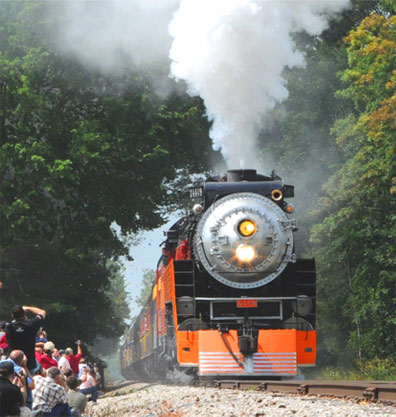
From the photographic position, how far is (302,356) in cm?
1555

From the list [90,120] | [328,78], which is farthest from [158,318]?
[328,78]

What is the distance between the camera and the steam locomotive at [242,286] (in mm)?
15312

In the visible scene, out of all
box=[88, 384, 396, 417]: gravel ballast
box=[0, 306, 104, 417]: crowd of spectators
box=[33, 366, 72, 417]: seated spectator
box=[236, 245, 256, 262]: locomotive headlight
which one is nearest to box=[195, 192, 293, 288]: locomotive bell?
box=[236, 245, 256, 262]: locomotive headlight

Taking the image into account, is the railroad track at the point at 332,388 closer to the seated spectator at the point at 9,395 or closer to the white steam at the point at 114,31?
the seated spectator at the point at 9,395

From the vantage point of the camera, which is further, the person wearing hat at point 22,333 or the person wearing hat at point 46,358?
the person wearing hat at point 46,358

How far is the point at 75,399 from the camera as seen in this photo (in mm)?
11156

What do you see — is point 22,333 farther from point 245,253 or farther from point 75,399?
point 245,253

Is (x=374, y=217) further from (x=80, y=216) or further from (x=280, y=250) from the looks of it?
(x=280, y=250)

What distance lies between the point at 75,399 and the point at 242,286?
207 inches

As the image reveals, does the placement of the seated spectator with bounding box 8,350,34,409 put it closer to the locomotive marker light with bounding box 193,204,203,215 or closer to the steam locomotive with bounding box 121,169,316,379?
the steam locomotive with bounding box 121,169,316,379

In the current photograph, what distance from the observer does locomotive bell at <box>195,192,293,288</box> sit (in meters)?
15.3

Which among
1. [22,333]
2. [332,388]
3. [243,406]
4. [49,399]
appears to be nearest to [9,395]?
[49,399]

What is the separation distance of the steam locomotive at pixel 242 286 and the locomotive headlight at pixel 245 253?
0.02m

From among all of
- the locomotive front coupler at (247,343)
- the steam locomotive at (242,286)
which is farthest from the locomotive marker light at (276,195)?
the locomotive front coupler at (247,343)
